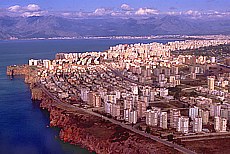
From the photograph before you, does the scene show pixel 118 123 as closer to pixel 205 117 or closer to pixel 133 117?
pixel 133 117

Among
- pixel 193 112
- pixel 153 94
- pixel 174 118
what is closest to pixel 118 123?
pixel 174 118

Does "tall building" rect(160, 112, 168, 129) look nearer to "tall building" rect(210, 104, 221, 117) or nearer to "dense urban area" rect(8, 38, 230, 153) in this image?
"dense urban area" rect(8, 38, 230, 153)

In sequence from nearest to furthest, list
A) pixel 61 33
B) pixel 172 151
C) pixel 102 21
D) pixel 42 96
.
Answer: pixel 172 151
pixel 42 96
pixel 61 33
pixel 102 21

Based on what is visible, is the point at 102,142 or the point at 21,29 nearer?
the point at 102,142

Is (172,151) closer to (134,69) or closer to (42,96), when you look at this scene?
(42,96)

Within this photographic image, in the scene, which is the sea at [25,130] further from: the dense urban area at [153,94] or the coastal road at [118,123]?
the dense urban area at [153,94]

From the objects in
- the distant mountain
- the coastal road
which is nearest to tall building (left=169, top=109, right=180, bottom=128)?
the coastal road

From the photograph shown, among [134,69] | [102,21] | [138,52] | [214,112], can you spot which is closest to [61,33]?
[102,21]

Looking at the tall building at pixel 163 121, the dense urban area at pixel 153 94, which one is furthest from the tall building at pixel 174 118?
the tall building at pixel 163 121
